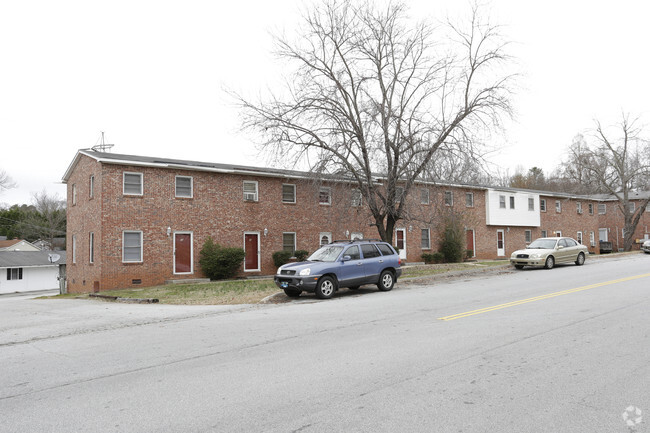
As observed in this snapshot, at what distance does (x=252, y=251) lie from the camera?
81.5ft

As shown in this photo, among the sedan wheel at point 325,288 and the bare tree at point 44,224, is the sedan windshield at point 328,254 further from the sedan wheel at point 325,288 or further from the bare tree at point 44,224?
the bare tree at point 44,224

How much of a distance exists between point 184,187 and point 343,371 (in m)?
18.8

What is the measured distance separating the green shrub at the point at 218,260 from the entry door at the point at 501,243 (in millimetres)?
23084

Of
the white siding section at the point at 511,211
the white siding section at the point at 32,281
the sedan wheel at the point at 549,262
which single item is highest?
the white siding section at the point at 511,211

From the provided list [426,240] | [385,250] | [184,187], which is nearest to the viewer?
[385,250]

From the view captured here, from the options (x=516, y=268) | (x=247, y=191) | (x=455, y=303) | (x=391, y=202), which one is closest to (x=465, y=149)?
(x=391, y=202)

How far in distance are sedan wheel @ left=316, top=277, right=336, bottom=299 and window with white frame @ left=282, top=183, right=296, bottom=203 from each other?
40.7ft

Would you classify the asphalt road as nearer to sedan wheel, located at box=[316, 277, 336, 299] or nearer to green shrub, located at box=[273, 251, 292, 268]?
sedan wheel, located at box=[316, 277, 336, 299]

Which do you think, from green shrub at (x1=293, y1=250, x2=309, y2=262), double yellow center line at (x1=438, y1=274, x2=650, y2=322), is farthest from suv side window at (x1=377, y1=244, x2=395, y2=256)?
green shrub at (x1=293, y1=250, x2=309, y2=262)

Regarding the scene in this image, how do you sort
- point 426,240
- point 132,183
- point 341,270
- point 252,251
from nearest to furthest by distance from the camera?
1. point 341,270
2. point 132,183
3. point 252,251
4. point 426,240

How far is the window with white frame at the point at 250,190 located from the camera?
24.8 meters

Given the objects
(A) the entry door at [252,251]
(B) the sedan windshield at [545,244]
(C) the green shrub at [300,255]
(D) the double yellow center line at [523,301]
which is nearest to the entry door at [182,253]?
(A) the entry door at [252,251]

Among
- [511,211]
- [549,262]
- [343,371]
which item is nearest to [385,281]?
[343,371]

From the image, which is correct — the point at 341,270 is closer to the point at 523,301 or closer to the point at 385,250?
the point at 385,250
